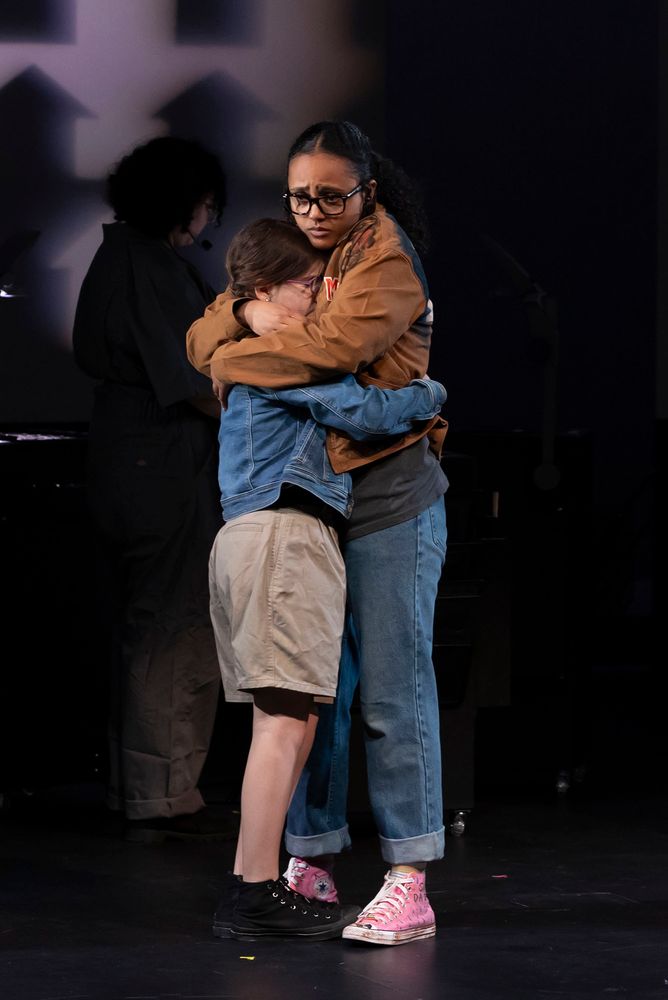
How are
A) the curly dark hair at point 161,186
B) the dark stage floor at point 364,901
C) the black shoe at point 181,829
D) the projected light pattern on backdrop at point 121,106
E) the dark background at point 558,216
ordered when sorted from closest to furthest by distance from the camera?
the dark stage floor at point 364,901
the black shoe at point 181,829
the curly dark hair at point 161,186
the projected light pattern on backdrop at point 121,106
the dark background at point 558,216

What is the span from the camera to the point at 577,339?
278 inches

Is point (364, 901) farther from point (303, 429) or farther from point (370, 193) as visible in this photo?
point (370, 193)

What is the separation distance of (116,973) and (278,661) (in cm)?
55

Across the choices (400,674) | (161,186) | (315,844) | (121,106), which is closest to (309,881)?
(315,844)

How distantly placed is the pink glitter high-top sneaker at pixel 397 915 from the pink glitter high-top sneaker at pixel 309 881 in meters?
0.10

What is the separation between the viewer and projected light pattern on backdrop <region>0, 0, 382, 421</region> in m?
5.89

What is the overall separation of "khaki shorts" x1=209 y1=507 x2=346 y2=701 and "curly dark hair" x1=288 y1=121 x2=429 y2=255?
0.57 m

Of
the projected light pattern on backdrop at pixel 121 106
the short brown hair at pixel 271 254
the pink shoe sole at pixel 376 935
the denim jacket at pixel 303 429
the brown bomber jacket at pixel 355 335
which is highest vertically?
the projected light pattern on backdrop at pixel 121 106

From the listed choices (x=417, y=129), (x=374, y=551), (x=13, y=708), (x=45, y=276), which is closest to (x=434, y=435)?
(x=374, y=551)

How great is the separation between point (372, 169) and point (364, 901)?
1.33 meters

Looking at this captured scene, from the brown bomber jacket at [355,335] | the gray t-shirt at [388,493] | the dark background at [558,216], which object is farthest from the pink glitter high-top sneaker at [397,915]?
the dark background at [558,216]

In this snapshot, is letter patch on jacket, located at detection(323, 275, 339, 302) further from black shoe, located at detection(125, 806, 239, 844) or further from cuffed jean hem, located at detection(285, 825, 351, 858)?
black shoe, located at detection(125, 806, 239, 844)

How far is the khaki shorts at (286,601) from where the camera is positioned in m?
3.08

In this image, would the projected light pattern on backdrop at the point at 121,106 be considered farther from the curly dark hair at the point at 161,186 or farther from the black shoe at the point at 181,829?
the black shoe at the point at 181,829
